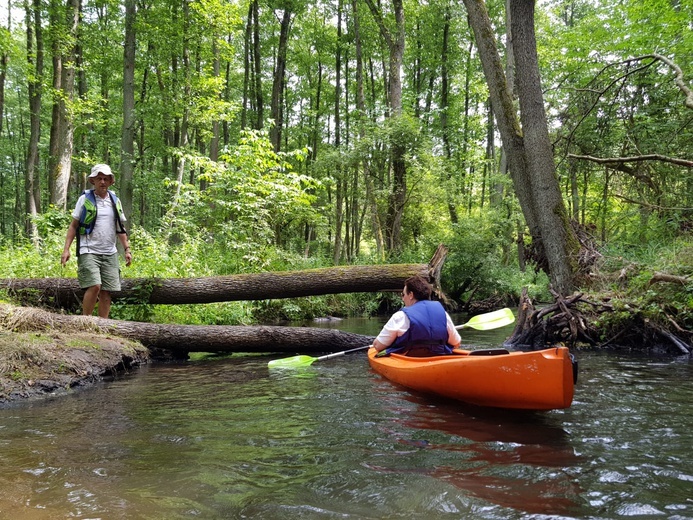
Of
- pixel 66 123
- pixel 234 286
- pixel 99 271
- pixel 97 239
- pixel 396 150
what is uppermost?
pixel 396 150

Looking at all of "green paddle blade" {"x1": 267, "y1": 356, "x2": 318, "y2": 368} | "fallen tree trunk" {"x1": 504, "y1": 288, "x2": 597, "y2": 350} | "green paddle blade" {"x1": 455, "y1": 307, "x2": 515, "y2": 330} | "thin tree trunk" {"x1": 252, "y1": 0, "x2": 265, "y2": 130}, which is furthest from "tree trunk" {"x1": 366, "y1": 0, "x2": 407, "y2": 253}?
"green paddle blade" {"x1": 267, "y1": 356, "x2": 318, "y2": 368}

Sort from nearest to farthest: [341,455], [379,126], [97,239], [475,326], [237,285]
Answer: [341,455] → [97,239] → [475,326] → [237,285] → [379,126]

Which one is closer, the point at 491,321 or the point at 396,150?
the point at 491,321

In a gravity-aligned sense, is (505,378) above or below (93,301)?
below

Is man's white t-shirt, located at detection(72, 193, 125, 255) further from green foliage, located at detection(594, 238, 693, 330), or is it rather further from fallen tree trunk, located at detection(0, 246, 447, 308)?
green foliage, located at detection(594, 238, 693, 330)

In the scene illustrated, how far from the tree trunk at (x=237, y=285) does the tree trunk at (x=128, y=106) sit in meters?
5.50

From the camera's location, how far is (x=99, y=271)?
19.5ft

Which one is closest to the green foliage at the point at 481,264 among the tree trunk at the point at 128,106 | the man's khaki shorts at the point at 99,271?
the tree trunk at the point at 128,106

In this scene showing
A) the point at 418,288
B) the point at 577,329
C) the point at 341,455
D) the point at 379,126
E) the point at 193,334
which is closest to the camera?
the point at 341,455

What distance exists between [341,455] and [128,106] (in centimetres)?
1183

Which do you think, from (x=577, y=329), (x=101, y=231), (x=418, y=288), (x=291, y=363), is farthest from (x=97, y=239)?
(x=577, y=329)

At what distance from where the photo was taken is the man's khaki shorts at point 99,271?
583cm

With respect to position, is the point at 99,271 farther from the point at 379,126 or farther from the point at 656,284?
the point at 379,126

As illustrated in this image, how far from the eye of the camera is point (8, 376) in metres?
4.25
